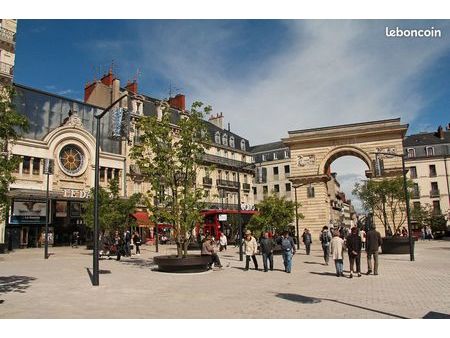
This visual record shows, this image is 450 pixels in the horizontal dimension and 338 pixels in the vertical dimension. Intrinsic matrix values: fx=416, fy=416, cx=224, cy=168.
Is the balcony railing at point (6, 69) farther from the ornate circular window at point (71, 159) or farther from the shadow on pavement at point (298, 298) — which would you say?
the shadow on pavement at point (298, 298)

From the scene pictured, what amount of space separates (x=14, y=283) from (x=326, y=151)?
120ft

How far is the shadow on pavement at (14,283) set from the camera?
434 inches

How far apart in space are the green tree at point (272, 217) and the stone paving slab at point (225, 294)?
34.0 feet

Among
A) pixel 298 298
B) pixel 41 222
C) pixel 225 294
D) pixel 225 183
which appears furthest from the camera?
pixel 225 183

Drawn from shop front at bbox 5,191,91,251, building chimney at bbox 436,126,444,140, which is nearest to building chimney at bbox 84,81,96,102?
shop front at bbox 5,191,91,251

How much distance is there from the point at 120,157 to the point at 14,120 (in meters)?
30.5

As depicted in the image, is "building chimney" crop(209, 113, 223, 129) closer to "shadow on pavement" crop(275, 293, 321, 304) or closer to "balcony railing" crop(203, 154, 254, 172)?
"balcony railing" crop(203, 154, 254, 172)

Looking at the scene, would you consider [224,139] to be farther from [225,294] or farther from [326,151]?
[225,294]

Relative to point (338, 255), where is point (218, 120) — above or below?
above

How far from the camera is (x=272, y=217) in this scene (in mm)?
26031

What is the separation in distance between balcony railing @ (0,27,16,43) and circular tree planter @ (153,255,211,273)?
21.8 metres

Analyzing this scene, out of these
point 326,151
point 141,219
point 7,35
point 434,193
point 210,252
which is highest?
point 7,35

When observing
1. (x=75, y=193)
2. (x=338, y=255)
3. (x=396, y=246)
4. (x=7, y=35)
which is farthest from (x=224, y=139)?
(x=338, y=255)

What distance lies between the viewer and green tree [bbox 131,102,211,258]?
651 inches
